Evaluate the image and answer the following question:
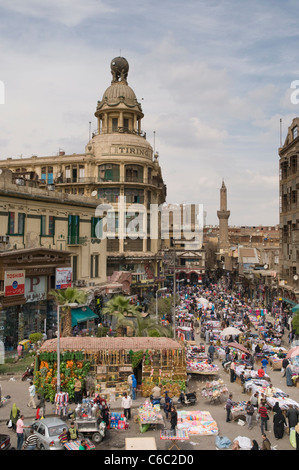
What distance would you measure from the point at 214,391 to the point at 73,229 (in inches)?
802

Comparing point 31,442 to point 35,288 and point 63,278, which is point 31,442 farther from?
point 63,278

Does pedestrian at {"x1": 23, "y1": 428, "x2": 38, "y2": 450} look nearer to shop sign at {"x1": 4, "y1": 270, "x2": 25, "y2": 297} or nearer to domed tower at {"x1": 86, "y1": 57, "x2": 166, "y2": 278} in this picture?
shop sign at {"x1": 4, "y1": 270, "x2": 25, "y2": 297}

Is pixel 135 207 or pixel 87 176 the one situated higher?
pixel 87 176

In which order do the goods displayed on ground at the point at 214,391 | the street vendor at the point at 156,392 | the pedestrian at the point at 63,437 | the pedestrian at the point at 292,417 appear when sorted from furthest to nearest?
the goods displayed on ground at the point at 214,391 → the street vendor at the point at 156,392 → the pedestrian at the point at 292,417 → the pedestrian at the point at 63,437

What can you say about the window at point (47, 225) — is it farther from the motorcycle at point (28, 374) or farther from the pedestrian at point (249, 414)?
the pedestrian at point (249, 414)

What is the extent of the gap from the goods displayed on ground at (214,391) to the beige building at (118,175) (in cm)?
3257

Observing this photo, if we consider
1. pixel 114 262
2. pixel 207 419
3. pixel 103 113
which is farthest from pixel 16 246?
pixel 103 113

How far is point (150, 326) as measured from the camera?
26469 millimetres

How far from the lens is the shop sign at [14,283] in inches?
1094

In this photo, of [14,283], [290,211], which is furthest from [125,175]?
[14,283]

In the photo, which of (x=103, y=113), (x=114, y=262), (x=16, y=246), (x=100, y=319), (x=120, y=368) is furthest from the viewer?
(x=103, y=113)

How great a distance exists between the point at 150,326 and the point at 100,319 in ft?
46.5

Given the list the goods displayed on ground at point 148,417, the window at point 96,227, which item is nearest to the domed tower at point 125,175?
the window at point 96,227
